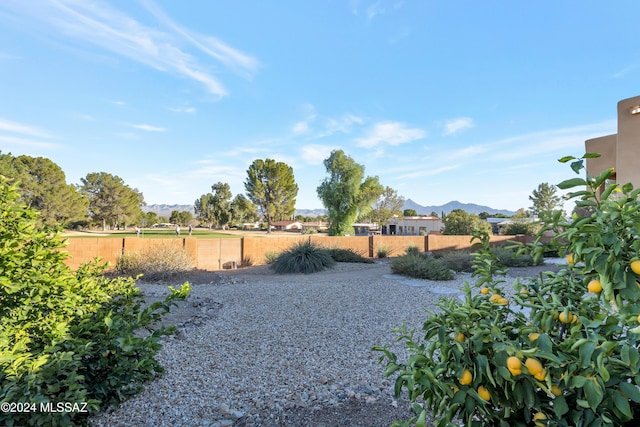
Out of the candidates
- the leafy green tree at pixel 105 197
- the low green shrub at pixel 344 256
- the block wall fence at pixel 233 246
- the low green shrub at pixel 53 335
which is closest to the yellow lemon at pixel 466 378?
the low green shrub at pixel 53 335

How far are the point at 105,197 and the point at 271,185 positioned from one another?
84.5 feet

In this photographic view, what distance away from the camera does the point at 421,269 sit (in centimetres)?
845

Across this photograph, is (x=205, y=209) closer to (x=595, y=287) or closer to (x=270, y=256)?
(x=270, y=256)

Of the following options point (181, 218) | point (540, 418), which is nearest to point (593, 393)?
point (540, 418)

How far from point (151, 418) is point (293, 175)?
46.6m

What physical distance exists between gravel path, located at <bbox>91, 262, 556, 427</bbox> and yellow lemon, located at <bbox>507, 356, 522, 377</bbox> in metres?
1.68

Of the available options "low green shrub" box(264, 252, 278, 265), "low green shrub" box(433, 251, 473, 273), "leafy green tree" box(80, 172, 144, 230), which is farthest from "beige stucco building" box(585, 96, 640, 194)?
"leafy green tree" box(80, 172, 144, 230)

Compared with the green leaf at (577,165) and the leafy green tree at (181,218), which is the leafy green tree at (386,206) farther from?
the green leaf at (577,165)

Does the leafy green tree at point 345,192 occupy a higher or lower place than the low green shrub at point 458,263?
higher

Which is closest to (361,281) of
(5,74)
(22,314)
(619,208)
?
(22,314)

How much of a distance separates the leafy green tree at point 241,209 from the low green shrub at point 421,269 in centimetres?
4480

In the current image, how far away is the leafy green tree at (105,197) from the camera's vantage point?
1848 inches

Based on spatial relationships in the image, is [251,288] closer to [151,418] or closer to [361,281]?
[361,281]

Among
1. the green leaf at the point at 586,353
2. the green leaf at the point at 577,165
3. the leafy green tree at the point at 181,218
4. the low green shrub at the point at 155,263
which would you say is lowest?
the low green shrub at the point at 155,263
